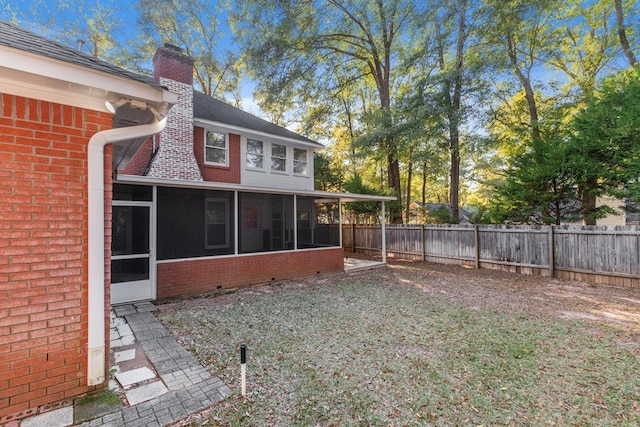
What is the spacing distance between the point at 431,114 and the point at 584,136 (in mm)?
5657

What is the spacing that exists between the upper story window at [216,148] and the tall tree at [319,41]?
19.5 ft

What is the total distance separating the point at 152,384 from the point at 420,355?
3.29 m

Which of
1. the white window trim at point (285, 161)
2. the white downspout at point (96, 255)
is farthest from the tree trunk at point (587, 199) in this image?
the white downspout at point (96, 255)

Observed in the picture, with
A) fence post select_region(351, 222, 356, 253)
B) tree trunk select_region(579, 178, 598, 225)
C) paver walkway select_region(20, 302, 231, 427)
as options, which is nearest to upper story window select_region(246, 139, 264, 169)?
fence post select_region(351, 222, 356, 253)

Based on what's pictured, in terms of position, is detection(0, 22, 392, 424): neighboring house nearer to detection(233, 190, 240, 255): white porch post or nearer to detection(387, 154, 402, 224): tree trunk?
detection(233, 190, 240, 255): white porch post

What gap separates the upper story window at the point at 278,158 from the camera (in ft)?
40.8

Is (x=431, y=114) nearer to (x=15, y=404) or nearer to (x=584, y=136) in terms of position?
(x=584, y=136)

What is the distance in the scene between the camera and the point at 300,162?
13.2 metres

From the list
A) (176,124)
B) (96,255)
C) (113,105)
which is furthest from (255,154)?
(96,255)

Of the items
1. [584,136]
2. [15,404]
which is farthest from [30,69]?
[584,136]

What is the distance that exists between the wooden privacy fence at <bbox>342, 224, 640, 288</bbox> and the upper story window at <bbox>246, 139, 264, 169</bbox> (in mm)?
7116

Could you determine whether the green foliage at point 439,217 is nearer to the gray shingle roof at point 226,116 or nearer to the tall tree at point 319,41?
the tall tree at point 319,41

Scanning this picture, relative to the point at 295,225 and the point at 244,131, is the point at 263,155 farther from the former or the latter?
the point at 295,225

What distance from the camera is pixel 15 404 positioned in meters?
2.47
